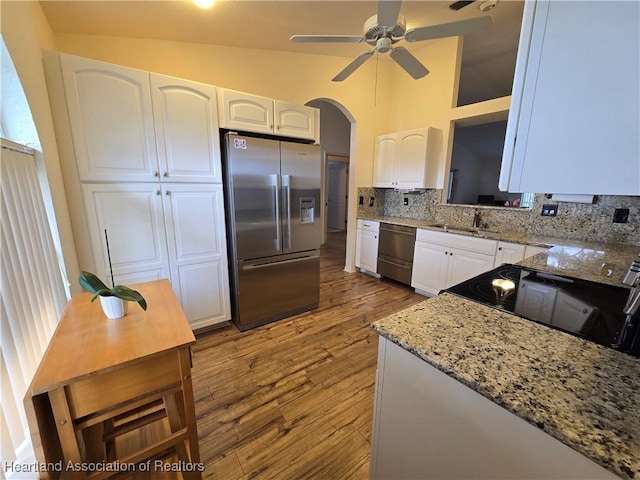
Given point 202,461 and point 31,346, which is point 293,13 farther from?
point 202,461

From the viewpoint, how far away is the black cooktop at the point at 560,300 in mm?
929

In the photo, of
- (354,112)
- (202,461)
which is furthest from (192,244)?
(354,112)

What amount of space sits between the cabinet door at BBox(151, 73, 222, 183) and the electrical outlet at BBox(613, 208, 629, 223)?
3.61 m

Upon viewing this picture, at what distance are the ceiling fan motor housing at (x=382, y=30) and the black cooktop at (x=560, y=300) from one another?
184cm

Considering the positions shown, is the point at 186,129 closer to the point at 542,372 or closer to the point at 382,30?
the point at 382,30

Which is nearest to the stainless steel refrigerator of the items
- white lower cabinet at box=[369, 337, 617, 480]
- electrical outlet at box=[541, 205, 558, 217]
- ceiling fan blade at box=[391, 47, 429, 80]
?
ceiling fan blade at box=[391, 47, 429, 80]

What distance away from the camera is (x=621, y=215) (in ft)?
7.75

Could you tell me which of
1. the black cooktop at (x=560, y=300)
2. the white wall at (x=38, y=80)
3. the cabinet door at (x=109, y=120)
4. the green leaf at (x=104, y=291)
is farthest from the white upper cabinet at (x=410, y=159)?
the white wall at (x=38, y=80)

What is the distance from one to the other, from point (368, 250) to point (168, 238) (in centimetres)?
277

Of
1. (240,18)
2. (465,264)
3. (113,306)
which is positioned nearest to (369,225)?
(465,264)

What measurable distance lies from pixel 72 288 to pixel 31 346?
1.81ft

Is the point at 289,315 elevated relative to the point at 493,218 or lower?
lower

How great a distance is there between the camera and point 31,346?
50.8 inches

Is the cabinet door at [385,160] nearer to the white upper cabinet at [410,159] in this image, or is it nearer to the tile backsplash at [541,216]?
the white upper cabinet at [410,159]
